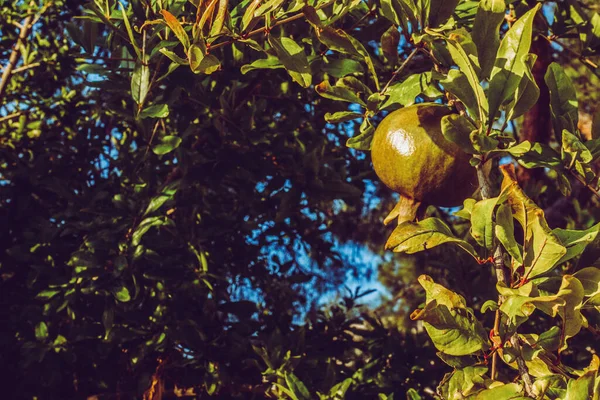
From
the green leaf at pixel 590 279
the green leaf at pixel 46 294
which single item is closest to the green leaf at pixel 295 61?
the green leaf at pixel 590 279

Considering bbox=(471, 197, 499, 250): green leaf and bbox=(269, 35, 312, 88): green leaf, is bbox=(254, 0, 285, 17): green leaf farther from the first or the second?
bbox=(471, 197, 499, 250): green leaf

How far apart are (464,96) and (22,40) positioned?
2269 millimetres

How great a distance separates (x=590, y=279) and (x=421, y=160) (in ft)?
0.82

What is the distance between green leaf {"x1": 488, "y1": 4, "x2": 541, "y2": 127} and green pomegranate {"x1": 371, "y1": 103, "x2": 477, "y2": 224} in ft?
0.28

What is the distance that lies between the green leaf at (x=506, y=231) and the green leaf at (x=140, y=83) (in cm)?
70

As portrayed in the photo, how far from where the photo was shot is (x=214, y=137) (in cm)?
191

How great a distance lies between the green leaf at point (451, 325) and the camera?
2.25 ft

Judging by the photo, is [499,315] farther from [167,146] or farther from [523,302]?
[167,146]

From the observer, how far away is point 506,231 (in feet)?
2.31

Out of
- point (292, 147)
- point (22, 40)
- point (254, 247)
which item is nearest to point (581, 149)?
point (292, 147)

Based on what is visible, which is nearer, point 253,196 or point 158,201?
point 158,201

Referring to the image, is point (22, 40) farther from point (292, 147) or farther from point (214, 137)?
point (292, 147)

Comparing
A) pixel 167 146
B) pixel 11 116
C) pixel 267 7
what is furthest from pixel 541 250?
pixel 11 116

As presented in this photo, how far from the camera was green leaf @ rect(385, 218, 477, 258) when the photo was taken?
73 centimetres
